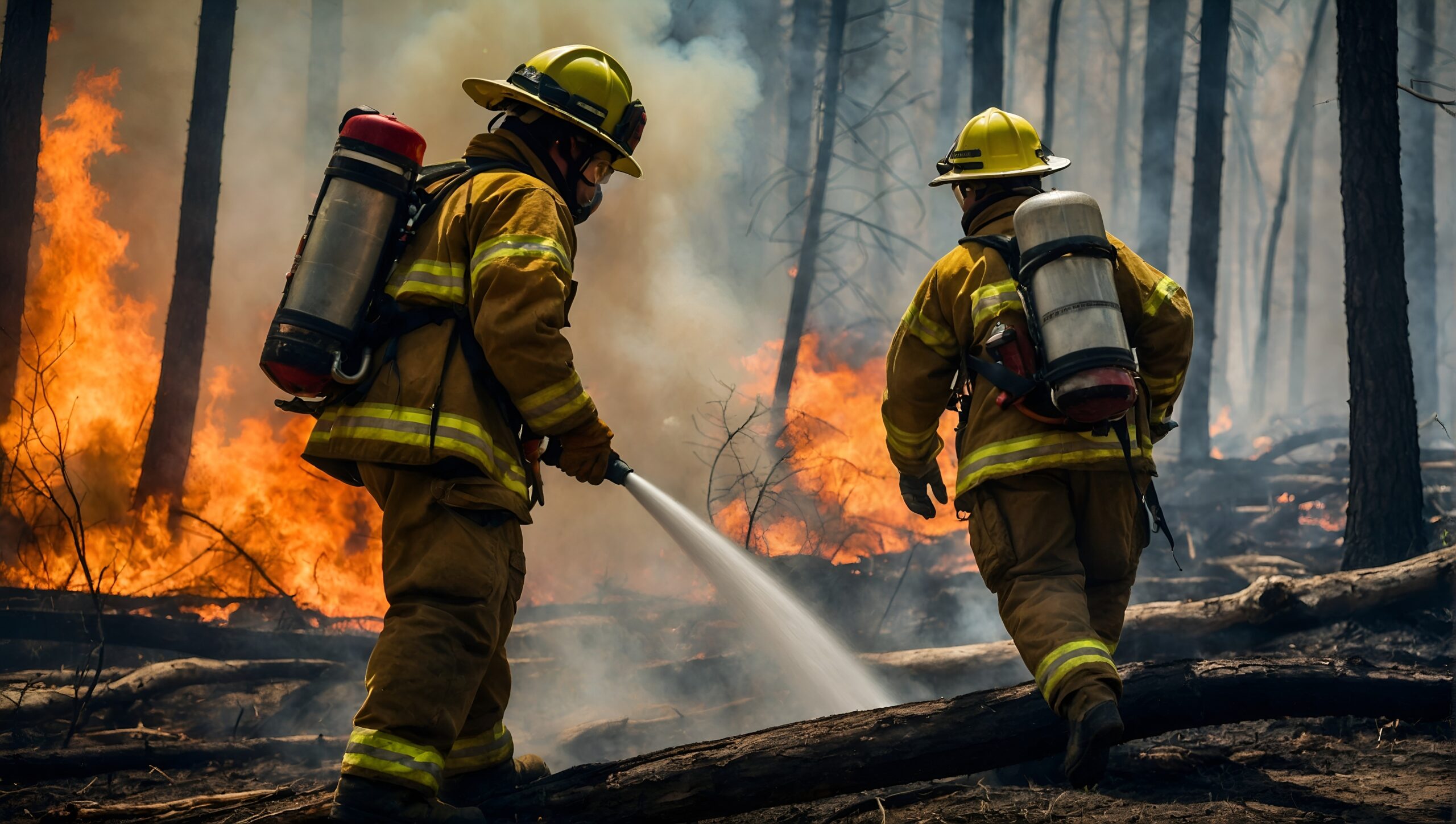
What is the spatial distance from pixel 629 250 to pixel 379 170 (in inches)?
328

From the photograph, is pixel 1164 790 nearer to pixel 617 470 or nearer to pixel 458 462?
pixel 617 470

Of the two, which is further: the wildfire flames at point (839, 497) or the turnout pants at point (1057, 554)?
the wildfire flames at point (839, 497)

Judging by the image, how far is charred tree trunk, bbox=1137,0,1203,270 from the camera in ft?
48.2

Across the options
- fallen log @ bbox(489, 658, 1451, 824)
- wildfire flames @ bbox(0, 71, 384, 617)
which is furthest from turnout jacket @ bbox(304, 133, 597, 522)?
wildfire flames @ bbox(0, 71, 384, 617)

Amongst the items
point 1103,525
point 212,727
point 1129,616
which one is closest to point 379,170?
point 1103,525

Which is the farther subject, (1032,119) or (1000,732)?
(1032,119)

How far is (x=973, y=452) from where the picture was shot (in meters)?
3.26

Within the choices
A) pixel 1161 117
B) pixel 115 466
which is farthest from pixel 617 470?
pixel 1161 117

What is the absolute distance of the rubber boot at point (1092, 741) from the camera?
8.52 ft

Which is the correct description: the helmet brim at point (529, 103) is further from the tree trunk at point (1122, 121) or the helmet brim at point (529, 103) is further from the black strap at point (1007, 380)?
the tree trunk at point (1122, 121)

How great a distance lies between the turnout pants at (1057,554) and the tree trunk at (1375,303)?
→ 3568 millimetres

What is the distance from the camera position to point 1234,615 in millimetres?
4910

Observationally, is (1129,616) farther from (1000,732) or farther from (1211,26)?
(1211,26)

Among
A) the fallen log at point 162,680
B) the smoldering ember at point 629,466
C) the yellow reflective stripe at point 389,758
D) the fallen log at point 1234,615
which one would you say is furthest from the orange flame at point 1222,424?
the yellow reflective stripe at point 389,758
